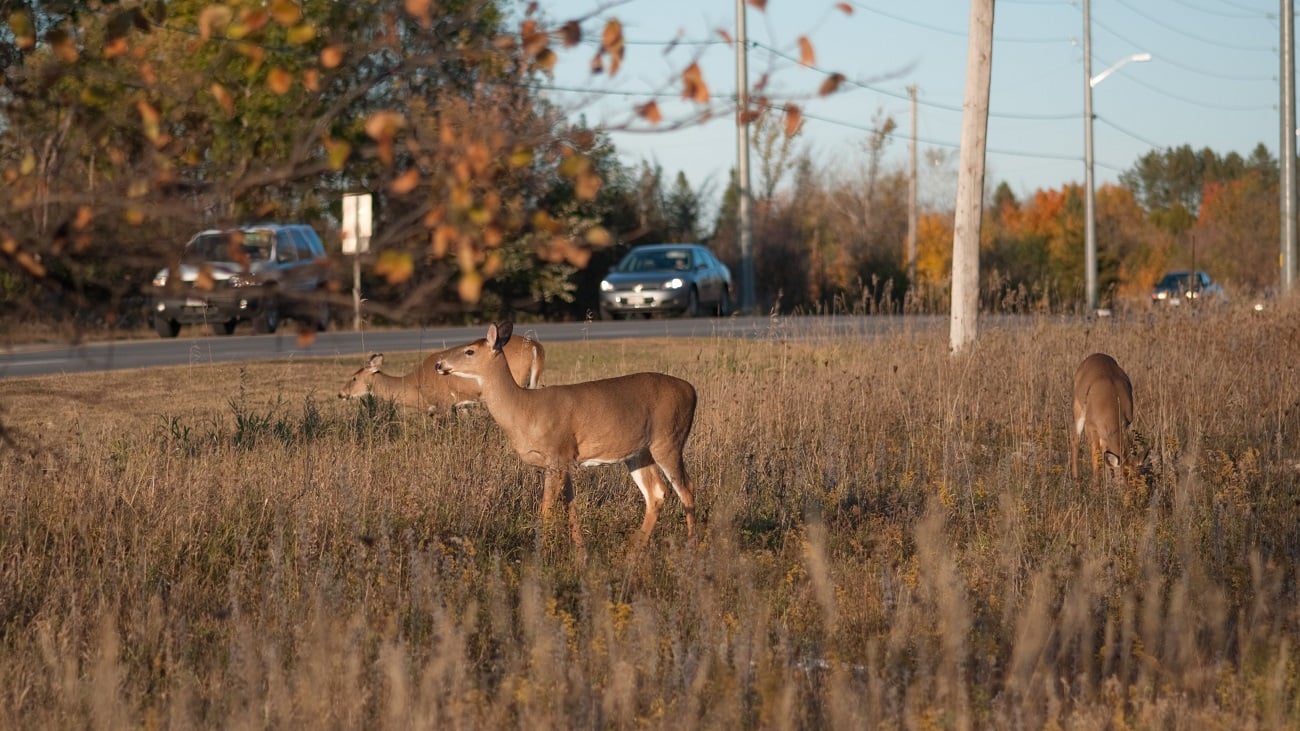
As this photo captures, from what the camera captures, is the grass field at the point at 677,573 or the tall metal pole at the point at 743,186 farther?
the tall metal pole at the point at 743,186

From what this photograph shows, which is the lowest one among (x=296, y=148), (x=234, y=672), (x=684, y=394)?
(x=234, y=672)

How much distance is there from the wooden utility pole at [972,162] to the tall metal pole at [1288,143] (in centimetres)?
1547

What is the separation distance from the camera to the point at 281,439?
10656 mm

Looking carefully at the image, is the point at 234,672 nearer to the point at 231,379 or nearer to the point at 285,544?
the point at 285,544

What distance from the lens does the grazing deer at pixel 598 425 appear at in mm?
8633

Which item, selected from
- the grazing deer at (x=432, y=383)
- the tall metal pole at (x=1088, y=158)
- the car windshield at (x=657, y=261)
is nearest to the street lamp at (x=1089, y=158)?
the tall metal pole at (x=1088, y=158)

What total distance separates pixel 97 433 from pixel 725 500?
4711 millimetres

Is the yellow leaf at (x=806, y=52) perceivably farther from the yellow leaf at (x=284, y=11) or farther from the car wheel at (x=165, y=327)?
the car wheel at (x=165, y=327)

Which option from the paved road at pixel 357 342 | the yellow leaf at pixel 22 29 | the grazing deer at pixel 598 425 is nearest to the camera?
the yellow leaf at pixel 22 29

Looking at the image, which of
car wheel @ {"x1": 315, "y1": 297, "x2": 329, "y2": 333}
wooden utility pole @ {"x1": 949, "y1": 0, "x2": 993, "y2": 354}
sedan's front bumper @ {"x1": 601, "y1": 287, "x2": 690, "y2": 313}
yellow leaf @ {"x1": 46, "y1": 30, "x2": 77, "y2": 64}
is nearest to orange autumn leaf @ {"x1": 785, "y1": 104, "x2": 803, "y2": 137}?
car wheel @ {"x1": 315, "y1": 297, "x2": 329, "y2": 333}

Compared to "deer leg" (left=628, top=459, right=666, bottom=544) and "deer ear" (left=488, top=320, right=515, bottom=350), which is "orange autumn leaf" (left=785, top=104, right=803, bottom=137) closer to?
"deer leg" (left=628, top=459, right=666, bottom=544)

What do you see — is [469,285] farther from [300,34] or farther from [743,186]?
[743,186]

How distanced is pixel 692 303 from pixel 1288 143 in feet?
39.8

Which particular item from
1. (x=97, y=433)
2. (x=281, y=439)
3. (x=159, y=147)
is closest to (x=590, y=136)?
(x=159, y=147)
